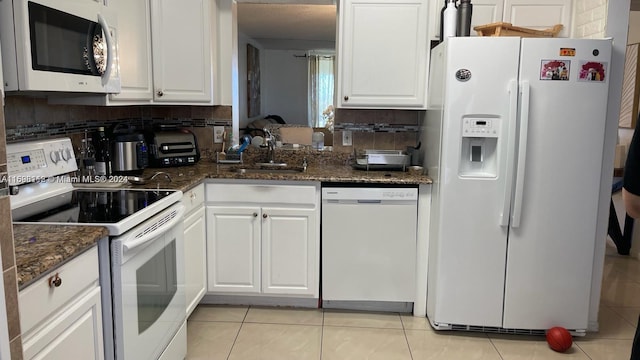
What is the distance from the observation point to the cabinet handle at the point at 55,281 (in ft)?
4.60

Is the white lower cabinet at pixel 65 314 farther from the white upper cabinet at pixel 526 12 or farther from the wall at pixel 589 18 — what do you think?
the wall at pixel 589 18

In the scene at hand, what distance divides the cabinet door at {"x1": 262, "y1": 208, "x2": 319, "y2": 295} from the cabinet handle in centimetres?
165

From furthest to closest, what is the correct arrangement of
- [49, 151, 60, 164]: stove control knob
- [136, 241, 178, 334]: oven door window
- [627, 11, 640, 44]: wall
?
[627, 11, 640, 44]: wall → [49, 151, 60, 164]: stove control knob → [136, 241, 178, 334]: oven door window

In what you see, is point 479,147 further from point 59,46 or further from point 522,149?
point 59,46

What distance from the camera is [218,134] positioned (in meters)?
3.64

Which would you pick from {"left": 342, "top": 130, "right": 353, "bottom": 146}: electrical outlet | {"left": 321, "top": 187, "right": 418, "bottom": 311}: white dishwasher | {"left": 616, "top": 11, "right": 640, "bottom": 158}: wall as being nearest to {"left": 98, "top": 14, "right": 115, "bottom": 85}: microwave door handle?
{"left": 321, "top": 187, "right": 418, "bottom": 311}: white dishwasher

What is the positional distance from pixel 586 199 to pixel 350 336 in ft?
4.99

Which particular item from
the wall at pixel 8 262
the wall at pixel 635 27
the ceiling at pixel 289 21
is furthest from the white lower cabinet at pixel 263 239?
the wall at pixel 635 27

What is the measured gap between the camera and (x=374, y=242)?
9.94ft

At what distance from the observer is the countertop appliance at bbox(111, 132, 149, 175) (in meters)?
2.85

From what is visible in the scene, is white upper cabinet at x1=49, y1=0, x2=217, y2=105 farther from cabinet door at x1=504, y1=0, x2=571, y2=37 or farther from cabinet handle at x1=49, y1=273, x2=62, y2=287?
cabinet door at x1=504, y1=0, x2=571, y2=37

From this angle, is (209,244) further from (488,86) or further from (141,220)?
(488,86)

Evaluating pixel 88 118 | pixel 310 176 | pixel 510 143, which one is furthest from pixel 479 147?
pixel 88 118

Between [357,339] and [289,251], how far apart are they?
66 cm
